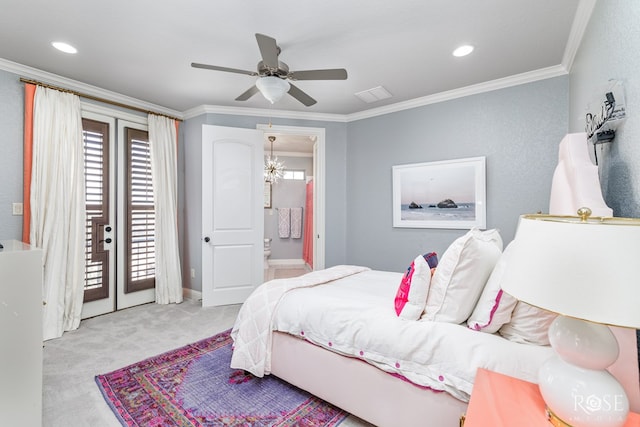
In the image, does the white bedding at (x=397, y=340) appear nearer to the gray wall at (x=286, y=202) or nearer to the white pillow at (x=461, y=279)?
the white pillow at (x=461, y=279)

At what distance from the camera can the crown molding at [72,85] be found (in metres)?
2.87

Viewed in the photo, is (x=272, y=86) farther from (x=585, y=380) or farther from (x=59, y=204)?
(x=59, y=204)

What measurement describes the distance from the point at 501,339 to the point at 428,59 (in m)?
2.34

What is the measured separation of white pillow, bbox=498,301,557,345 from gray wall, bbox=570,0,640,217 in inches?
21.9

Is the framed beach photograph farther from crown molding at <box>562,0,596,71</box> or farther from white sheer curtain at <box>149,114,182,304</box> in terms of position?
white sheer curtain at <box>149,114,182,304</box>

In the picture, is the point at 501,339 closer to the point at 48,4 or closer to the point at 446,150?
the point at 446,150

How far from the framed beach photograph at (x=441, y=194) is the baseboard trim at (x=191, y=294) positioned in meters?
2.77

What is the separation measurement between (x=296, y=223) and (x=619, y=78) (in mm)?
5869

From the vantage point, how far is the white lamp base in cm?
81

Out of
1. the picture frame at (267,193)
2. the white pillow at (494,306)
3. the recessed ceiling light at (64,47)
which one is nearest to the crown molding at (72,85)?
the recessed ceiling light at (64,47)

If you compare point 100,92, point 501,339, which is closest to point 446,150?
point 501,339

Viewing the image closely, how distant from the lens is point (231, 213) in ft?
13.0

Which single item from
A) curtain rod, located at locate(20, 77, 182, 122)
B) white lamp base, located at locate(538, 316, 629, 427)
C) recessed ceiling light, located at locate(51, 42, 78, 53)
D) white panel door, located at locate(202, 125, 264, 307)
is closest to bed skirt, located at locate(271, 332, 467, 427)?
white lamp base, located at locate(538, 316, 629, 427)

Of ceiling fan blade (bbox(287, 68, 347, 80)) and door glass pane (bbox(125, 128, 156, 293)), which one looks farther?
door glass pane (bbox(125, 128, 156, 293))
